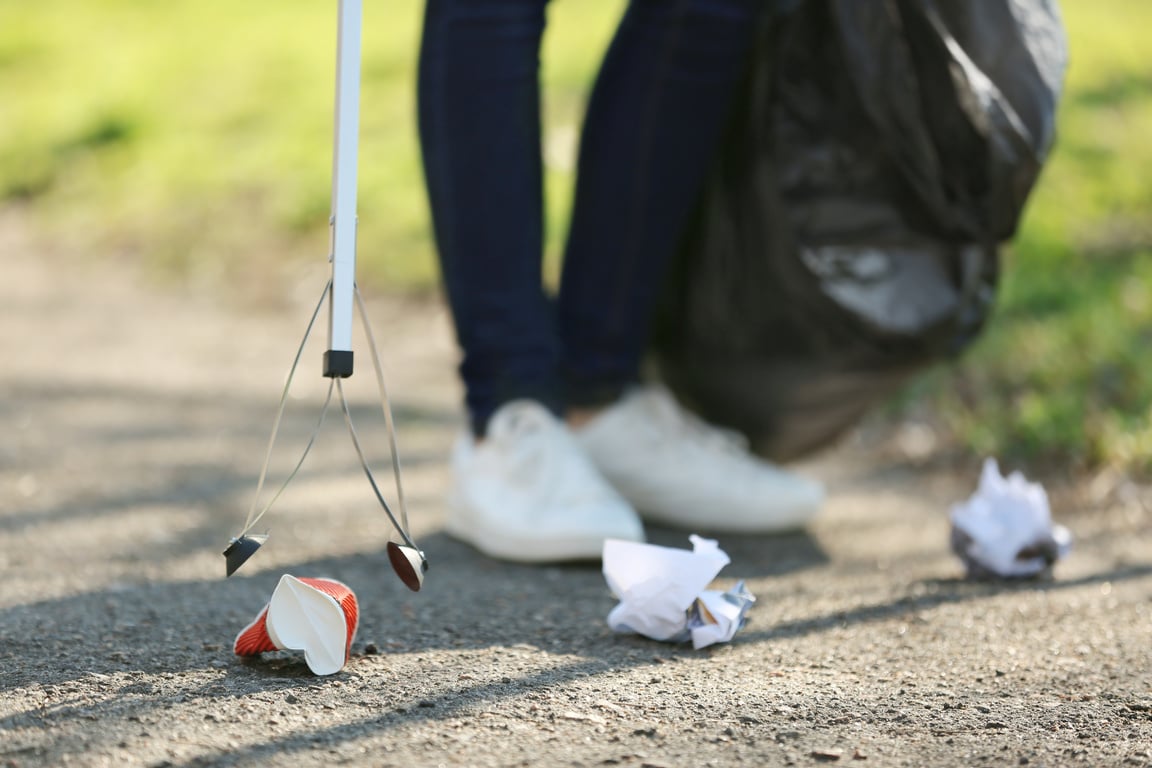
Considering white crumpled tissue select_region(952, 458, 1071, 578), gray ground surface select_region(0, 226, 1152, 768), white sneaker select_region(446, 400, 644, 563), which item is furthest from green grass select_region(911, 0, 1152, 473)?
white sneaker select_region(446, 400, 644, 563)

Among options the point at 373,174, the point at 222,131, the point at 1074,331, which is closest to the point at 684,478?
the point at 1074,331

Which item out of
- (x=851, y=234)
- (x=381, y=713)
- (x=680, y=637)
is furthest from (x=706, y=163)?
(x=381, y=713)

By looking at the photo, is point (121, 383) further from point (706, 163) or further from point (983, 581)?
point (983, 581)

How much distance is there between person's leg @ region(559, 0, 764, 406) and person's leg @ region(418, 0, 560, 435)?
141 mm

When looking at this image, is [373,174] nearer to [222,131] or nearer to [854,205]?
[222,131]

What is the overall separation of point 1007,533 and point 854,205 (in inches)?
18.2

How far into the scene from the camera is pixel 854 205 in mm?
1547

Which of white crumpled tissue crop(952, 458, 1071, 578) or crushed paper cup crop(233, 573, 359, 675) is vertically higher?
crushed paper cup crop(233, 573, 359, 675)

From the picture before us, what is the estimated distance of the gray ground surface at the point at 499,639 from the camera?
0.92 meters

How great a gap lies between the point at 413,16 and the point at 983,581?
225 inches

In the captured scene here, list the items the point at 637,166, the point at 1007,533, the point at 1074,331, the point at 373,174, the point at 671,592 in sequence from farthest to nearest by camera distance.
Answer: the point at 373,174
the point at 1074,331
the point at 637,166
the point at 1007,533
the point at 671,592

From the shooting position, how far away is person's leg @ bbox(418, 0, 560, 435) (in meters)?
1.50

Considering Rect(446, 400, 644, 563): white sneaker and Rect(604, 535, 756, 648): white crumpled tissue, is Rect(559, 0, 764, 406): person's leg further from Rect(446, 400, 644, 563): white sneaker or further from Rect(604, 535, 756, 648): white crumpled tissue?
Rect(604, 535, 756, 648): white crumpled tissue

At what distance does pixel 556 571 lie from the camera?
150 centimetres
